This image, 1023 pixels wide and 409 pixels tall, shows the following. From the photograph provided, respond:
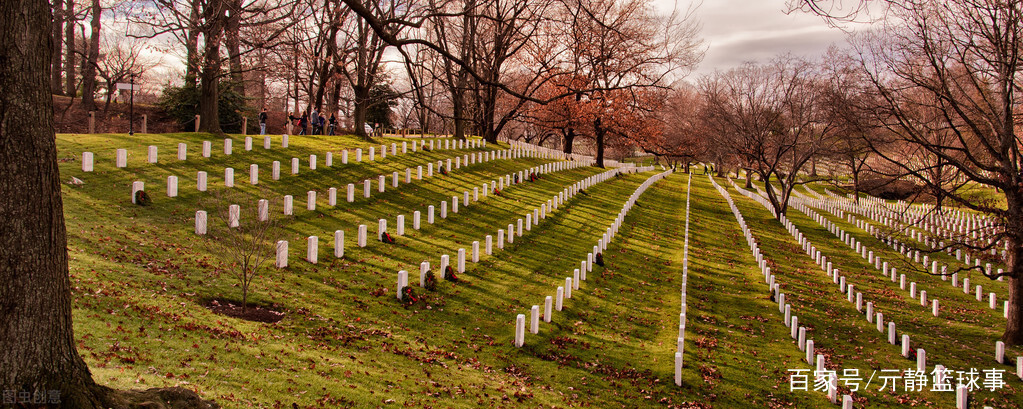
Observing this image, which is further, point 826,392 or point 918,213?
point 918,213

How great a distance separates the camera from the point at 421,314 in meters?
12.0

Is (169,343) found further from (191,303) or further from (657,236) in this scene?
(657,236)

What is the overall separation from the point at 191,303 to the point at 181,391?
4673 millimetres

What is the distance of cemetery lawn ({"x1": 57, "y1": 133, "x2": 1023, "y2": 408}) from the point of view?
823 cm

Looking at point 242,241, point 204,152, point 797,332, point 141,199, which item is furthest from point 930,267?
point 141,199

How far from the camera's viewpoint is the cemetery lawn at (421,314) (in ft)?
27.0

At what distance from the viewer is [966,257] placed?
23.6 meters

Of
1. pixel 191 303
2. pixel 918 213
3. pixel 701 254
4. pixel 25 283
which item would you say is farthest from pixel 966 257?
pixel 25 283

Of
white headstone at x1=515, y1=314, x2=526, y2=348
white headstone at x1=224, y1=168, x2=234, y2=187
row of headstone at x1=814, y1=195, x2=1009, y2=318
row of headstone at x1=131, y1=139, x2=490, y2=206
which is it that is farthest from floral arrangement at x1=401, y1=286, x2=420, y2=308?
row of headstone at x1=814, y1=195, x2=1009, y2=318

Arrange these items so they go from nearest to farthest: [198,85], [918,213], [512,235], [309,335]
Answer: [309,335]
[512,235]
[198,85]
[918,213]

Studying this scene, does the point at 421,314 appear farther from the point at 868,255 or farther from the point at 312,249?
the point at 868,255

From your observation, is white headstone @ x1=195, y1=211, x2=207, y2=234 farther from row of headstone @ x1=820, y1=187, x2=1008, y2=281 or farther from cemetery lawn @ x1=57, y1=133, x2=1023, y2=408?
row of headstone @ x1=820, y1=187, x2=1008, y2=281

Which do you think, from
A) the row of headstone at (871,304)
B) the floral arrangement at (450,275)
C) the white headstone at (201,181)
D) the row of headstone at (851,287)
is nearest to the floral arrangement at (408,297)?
the floral arrangement at (450,275)

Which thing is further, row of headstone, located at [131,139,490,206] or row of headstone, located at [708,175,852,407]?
row of headstone, located at [131,139,490,206]
